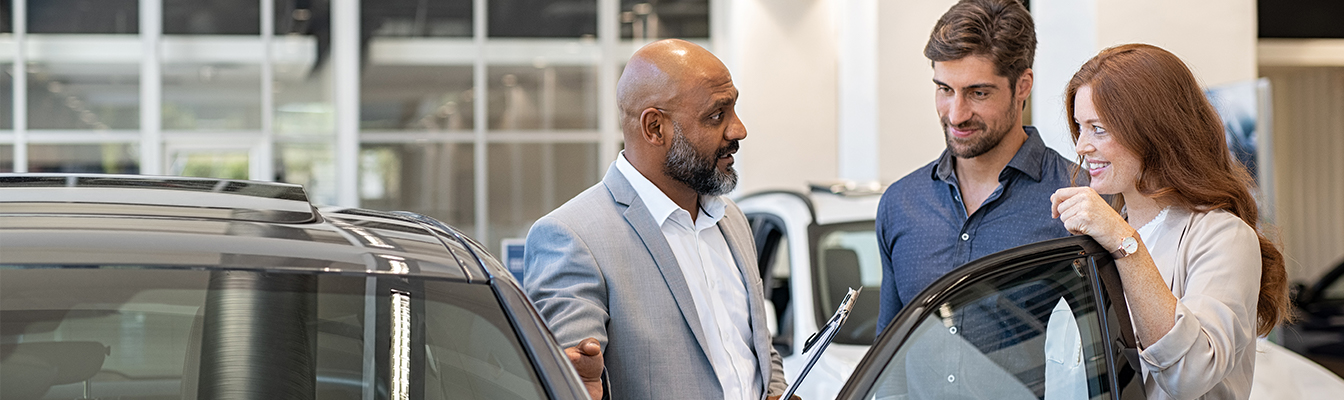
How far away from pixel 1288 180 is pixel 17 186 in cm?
1162

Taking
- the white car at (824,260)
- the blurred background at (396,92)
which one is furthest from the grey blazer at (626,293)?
the blurred background at (396,92)

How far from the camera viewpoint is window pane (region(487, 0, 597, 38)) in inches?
360

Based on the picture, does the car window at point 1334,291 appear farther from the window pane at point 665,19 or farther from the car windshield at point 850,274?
the window pane at point 665,19

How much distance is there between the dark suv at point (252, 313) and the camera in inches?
45.6

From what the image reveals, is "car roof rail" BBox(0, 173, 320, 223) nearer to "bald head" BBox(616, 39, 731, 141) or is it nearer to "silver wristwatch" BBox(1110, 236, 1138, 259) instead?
"bald head" BBox(616, 39, 731, 141)

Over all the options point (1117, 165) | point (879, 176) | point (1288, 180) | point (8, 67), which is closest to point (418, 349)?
point (1117, 165)

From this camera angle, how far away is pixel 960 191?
2.07 m

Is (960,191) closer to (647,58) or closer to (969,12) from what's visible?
(969,12)

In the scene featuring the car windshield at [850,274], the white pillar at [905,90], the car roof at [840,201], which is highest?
the white pillar at [905,90]

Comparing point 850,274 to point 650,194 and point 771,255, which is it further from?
point 650,194

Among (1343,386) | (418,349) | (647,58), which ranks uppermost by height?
(647,58)

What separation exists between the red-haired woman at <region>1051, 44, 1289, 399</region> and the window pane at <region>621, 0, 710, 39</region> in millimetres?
7908

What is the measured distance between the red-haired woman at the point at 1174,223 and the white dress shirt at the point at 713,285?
22.0 inches

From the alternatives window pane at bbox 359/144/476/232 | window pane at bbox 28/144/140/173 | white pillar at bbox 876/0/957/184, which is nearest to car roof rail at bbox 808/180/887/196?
white pillar at bbox 876/0/957/184
